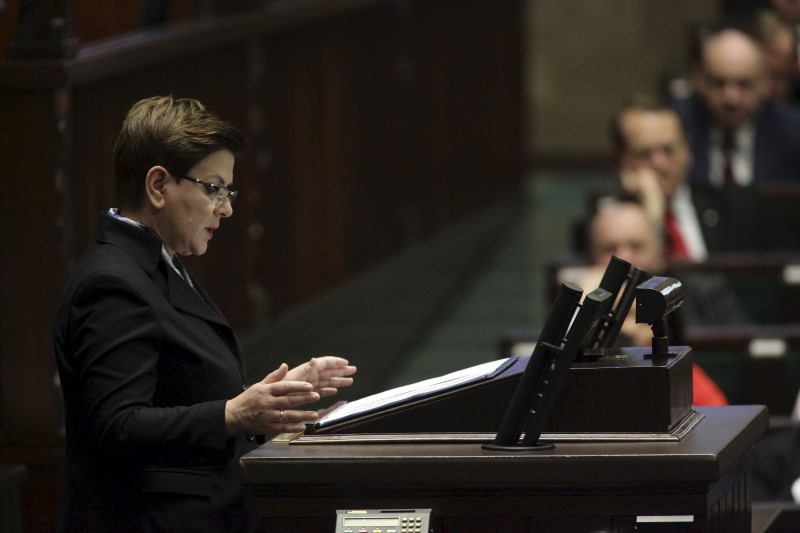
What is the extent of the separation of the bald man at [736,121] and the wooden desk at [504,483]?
5.72 metres

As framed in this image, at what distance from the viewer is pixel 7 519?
360 centimetres

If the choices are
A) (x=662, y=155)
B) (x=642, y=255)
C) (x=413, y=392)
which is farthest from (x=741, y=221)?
(x=413, y=392)

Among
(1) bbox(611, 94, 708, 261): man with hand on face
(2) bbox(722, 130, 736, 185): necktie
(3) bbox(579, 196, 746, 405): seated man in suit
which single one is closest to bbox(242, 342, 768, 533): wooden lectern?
(3) bbox(579, 196, 746, 405): seated man in suit

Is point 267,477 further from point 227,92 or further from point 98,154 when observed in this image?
point 227,92

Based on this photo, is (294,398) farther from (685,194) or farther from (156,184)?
(685,194)

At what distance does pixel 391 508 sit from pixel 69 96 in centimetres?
191

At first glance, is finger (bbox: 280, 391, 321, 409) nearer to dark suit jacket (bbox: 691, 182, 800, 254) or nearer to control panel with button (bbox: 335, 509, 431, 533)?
control panel with button (bbox: 335, 509, 431, 533)

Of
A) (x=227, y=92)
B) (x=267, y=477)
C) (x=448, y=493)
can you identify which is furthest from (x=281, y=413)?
(x=227, y=92)

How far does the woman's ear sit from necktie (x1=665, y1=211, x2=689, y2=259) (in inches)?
181

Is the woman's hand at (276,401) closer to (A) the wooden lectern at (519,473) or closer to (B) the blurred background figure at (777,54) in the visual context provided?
(A) the wooden lectern at (519,473)

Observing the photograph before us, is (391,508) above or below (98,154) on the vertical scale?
below

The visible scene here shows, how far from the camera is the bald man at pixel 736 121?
8.03 m

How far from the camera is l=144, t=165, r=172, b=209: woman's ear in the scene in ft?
8.36

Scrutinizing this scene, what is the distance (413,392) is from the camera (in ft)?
8.68
